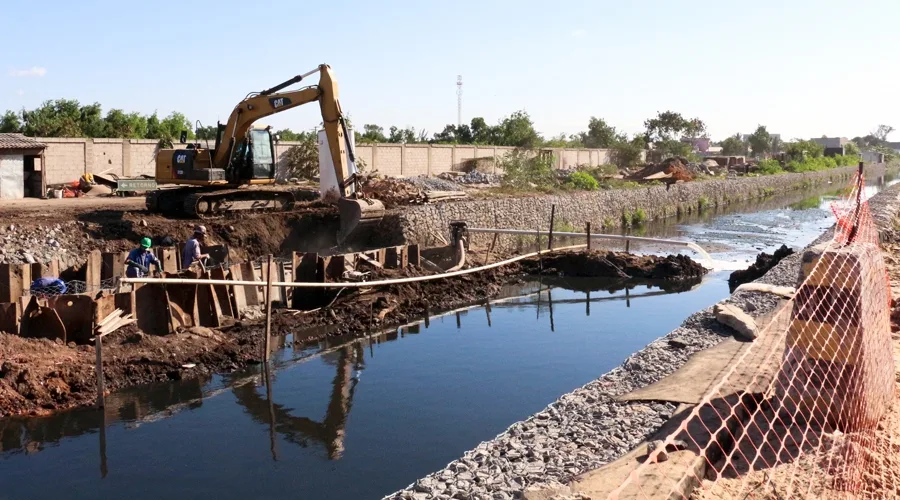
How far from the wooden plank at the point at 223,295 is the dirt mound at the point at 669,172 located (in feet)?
136

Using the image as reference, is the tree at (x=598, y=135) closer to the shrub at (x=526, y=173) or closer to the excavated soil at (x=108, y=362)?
the shrub at (x=526, y=173)

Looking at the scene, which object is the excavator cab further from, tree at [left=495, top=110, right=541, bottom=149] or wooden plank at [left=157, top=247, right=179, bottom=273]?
tree at [left=495, top=110, right=541, bottom=149]

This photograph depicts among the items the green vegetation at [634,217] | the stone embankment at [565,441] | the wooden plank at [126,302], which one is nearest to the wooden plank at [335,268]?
the wooden plank at [126,302]

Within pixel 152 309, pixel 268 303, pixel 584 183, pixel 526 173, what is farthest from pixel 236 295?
pixel 584 183

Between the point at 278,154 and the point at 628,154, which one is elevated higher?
the point at 628,154

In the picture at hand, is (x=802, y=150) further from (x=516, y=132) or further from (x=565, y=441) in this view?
(x=565, y=441)

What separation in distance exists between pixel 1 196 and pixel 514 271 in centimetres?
1623

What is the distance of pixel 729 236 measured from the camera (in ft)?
112

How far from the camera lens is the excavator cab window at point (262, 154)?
23.0 m

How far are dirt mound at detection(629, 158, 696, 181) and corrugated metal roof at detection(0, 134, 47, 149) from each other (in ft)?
120

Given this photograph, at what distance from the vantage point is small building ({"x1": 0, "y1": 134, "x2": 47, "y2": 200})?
25922 millimetres

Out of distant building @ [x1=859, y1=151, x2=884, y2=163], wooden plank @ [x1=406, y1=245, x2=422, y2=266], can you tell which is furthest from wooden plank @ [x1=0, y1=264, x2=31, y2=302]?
distant building @ [x1=859, y1=151, x2=884, y2=163]

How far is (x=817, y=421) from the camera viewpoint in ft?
23.1

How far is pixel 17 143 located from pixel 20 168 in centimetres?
87
